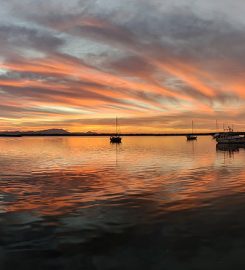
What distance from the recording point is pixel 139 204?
23406 mm

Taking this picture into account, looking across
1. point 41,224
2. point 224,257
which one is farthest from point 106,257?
point 41,224

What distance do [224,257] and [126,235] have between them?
474cm

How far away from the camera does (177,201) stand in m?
24.3

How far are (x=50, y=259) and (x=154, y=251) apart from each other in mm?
4093

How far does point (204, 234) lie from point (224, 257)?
288 cm

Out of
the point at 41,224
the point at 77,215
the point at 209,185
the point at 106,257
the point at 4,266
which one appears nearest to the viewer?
the point at 4,266

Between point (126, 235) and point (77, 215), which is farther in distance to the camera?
point (77, 215)

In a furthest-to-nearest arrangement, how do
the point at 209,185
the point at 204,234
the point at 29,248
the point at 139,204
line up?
the point at 209,185
the point at 139,204
the point at 204,234
the point at 29,248

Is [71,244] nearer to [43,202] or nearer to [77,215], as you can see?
[77,215]

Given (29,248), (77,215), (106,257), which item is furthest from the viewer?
(77,215)

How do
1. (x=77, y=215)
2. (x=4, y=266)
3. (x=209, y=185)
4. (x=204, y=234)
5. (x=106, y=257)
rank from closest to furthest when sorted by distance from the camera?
(x=4, y=266), (x=106, y=257), (x=204, y=234), (x=77, y=215), (x=209, y=185)

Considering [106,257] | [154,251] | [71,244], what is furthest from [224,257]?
[71,244]

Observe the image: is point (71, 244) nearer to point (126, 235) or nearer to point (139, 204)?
point (126, 235)

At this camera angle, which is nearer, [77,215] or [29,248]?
[29,248]
